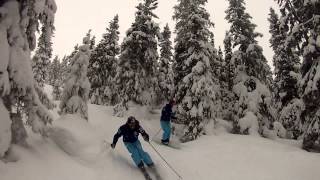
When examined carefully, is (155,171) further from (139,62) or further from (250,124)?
(139,62)

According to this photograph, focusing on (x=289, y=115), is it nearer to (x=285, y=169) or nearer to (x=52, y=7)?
(x=285, y=169)

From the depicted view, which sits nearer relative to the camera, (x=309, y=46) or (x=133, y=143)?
(x=133, y=143)

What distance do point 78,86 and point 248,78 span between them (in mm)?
13003

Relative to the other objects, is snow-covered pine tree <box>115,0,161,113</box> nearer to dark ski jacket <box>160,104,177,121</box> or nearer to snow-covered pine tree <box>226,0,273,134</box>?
snow-covered pine tree <box>226,0,273,134</box>

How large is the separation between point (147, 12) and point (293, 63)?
39.7ft

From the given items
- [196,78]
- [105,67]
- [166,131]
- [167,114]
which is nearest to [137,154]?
[166,131]

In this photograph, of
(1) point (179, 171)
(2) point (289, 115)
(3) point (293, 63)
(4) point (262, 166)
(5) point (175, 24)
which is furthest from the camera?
(5) point (175, 24)

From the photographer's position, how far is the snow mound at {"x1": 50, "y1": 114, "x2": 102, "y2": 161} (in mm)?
11172

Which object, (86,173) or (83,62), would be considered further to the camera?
(83,62)

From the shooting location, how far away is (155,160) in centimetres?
1303

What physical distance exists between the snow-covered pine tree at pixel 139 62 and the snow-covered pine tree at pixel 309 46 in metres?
12.9

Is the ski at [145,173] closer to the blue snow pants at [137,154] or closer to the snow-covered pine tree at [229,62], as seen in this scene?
the blue snow pants at [137,154]

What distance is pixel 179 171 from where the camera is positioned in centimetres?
1282

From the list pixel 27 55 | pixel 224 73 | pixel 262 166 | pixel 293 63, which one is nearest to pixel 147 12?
pixel 224 73
